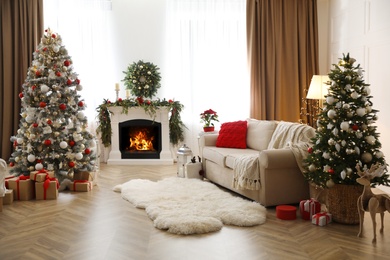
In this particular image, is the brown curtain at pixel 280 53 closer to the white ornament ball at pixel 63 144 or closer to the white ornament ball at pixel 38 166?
the white ornament ball at pixel 63 144

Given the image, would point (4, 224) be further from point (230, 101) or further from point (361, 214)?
point (230, 101)

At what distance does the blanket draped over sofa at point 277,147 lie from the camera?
15.7ft

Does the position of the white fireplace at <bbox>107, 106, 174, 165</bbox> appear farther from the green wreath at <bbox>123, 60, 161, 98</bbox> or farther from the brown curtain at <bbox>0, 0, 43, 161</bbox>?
the brown curtain at <bbox>0, 0, 43, 161</bbox>

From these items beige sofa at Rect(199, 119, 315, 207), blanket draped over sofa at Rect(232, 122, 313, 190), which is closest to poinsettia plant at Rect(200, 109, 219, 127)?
beige sofa at Rect(199, 119, 315, 207)

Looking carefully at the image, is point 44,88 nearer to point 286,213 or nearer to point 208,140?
point 208,140

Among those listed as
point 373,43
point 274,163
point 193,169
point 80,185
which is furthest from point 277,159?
point 373,43

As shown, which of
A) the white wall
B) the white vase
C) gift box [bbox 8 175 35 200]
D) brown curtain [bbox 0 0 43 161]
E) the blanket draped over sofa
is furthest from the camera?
brown curtain [bbox 0 0 43 161]

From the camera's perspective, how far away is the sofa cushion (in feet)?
18.7

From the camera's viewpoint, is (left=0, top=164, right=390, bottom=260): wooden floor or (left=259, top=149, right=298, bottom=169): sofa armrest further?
(left=259, top=149, right=298, bottom=169): sofa armrest

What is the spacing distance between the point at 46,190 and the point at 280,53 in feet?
15.3

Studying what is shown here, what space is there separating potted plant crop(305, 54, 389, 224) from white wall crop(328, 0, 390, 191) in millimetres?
1838

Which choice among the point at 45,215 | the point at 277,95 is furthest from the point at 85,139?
the point at 277,95

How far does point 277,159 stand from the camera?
184 inches

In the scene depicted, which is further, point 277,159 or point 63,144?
point 63,144
